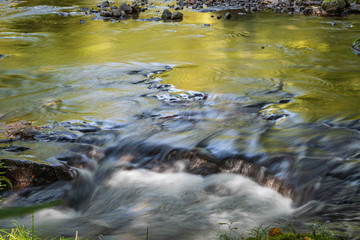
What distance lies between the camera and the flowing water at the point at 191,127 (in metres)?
3.61

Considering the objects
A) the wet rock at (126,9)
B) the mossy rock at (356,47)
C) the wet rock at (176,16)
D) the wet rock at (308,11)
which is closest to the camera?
the mossy rock at (356,47)

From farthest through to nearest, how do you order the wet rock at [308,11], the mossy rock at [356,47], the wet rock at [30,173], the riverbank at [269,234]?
the wet rock at [308,11]
the mossy rock at [356,47]
the wet rock at [30,173]
the riverbank at [269,234]

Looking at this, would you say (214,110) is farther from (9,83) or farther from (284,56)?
(9,83)

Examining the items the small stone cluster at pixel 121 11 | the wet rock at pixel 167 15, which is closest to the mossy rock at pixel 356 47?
the wet rock at pixel 167 15

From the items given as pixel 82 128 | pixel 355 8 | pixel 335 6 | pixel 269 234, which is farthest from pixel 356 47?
pixel 269 234

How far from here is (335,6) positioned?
15320mm

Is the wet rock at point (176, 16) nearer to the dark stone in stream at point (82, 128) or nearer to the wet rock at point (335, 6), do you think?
the wet rock at point (335, 6)

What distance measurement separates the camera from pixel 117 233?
10.6 ft

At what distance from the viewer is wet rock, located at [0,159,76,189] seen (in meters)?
4.13

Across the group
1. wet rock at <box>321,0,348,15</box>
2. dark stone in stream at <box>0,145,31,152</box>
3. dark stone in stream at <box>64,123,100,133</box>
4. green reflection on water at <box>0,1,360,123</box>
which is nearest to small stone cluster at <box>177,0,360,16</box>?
wet rock at <box>321,0,348,15</box>

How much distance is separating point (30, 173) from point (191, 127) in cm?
241

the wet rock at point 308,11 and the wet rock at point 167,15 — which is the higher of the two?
the wet rock at point 308,11

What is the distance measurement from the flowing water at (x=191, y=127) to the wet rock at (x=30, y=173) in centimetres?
13

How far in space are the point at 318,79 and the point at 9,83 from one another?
22.4 feet
